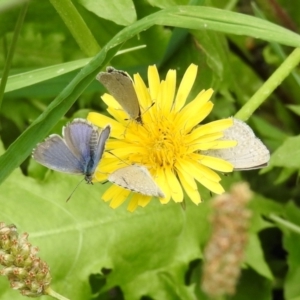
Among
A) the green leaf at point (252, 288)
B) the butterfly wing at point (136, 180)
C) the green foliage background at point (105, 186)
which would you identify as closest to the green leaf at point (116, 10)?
the green foliage background at point (105, 186)

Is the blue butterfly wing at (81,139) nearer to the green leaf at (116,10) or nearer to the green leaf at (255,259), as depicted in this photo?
the green leaf at (116,10)

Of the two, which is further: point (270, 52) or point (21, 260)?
point (270, 52)

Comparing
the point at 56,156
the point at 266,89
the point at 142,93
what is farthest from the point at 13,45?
the point at 266,89

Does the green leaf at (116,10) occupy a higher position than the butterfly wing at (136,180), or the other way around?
the green leaf at (116,10)

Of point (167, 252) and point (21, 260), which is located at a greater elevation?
point (21, 260)

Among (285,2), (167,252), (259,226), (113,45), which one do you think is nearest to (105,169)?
(113,45)

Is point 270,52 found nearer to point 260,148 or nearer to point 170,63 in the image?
point 170,63

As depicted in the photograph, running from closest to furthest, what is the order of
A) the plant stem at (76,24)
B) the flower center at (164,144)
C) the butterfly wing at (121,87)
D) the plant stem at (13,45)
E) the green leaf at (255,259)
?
1. the plant stem at (13,45)
2. the butterfly wing at (121,87)
3. the flower center at (164,144)
4. the plant stem at (76,24)
5. the green leaf at (255,259)

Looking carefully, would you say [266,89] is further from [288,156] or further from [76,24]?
[76,24]
